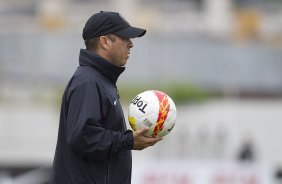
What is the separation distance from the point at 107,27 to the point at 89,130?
575 millimetres

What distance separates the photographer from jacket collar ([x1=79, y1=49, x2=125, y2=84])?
17.7 feet

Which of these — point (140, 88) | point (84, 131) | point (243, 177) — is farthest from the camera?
point (140, 88)

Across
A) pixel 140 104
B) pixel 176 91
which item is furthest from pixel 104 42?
pixel 176 91

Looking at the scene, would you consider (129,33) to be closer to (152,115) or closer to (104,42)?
(104,42)

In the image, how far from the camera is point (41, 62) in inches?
704

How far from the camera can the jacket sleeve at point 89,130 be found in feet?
17.1

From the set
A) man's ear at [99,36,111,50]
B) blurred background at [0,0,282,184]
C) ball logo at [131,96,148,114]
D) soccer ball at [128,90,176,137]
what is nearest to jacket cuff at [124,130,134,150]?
soccer ball at [128,90,176,137]

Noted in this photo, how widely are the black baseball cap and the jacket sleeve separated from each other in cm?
30

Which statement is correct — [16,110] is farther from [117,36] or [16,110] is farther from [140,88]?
[117,36]

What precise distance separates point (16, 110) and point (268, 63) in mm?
4695

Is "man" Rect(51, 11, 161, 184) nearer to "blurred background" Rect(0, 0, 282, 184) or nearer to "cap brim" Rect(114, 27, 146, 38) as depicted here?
"cap brim" Rect(114, 27, 146, 38)

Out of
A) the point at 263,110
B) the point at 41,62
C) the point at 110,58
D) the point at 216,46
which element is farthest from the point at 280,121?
the point at 110,58

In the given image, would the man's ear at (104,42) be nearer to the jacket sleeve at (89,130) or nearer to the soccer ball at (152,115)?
the jacket sleeve at (89,130)

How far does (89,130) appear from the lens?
5.23 metres
